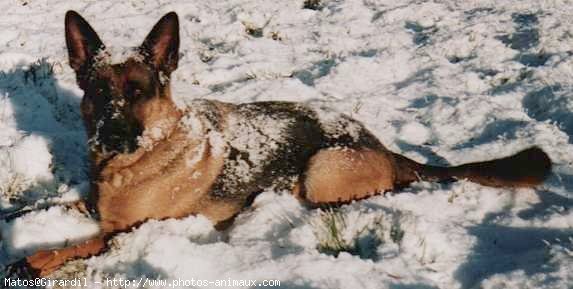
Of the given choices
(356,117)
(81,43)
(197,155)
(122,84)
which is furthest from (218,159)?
(356,117)

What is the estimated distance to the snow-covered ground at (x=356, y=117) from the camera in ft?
11.8

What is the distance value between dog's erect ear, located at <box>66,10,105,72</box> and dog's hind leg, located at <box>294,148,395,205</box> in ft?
6.44

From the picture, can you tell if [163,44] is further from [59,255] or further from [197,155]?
[59,255]

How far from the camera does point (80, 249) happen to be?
391 centimetres

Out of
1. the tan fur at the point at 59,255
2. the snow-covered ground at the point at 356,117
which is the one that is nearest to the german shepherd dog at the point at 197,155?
the tan fur at the point at 59,255

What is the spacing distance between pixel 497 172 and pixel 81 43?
3425mm

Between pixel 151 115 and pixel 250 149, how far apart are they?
913 millimetres

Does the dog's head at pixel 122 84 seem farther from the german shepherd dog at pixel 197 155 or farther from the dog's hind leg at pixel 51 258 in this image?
the dog's hind leg at pixel 51 258

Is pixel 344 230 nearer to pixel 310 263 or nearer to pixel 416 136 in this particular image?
pixel 310 263

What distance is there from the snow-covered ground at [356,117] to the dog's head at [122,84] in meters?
0.40

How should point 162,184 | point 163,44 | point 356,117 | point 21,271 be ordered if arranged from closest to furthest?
point 21,271 → point 162,184 → point 163,44 → point 356,117

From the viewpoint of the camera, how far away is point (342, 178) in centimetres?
471

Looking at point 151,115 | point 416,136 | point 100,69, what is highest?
point 100,69

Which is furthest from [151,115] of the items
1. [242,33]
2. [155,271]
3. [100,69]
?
[242,33]
